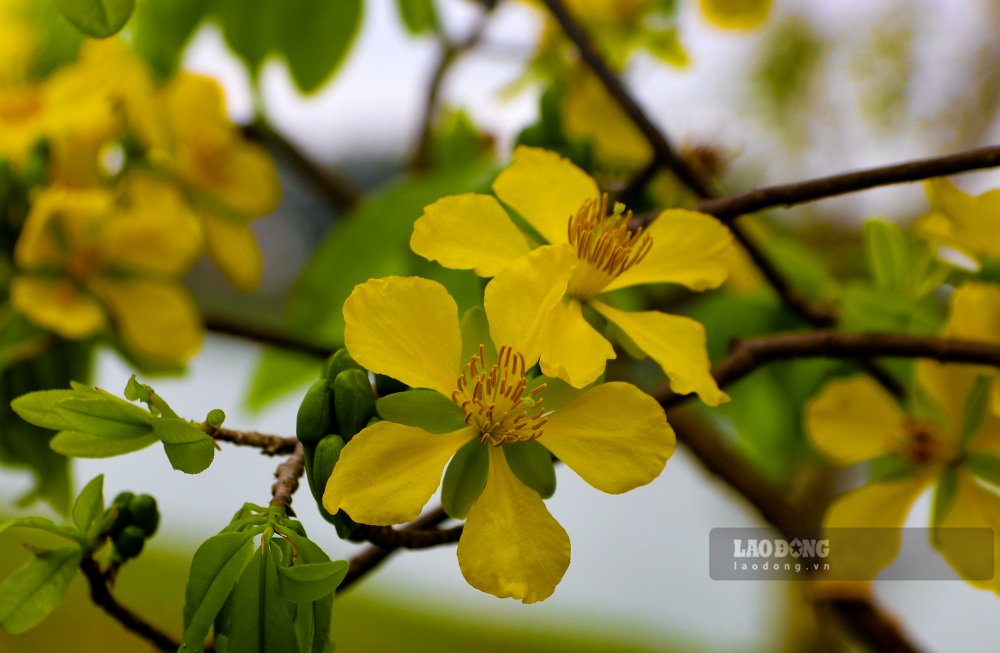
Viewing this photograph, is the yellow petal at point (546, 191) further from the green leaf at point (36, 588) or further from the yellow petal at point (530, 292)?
the green leaf at point (36, 588)

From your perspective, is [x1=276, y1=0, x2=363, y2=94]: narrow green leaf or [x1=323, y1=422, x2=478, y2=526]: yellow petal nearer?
[x1=323, y1=422, x2=478, y2=526]: yellow petal

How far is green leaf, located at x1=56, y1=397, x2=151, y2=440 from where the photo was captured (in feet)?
0.81

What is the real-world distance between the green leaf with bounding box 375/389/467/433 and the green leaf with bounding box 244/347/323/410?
1.70 ft

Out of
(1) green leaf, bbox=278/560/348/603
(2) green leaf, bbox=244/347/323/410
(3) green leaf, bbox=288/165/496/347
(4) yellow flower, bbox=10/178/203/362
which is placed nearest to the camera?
(1) green leaf, bbox=278/560/348/603

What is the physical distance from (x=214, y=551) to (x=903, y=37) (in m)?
1.37

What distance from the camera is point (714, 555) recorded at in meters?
0.44

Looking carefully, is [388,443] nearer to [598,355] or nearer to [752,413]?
[598,355]

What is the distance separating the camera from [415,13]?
71 cm

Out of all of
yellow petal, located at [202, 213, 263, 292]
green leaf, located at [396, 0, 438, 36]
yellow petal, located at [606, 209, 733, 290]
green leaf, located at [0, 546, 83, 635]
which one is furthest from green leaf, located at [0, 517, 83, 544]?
green leaf, located at [396, 0, 438, 36]

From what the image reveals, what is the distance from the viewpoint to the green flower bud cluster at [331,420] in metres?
0.26

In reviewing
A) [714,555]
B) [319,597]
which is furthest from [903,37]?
[319,597]

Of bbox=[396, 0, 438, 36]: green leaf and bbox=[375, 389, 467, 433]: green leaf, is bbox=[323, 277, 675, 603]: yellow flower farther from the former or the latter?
bbox=[396, 0, 438, 36]: green leaf

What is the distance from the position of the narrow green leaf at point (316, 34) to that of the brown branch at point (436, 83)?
16 cm

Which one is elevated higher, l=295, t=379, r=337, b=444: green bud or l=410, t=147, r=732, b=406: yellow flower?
l=410, t=147, r=732, b=406: yellow flower
